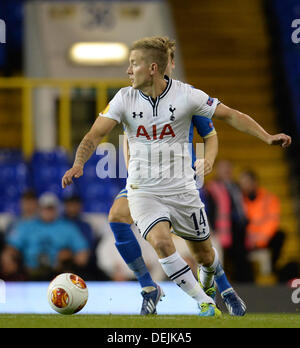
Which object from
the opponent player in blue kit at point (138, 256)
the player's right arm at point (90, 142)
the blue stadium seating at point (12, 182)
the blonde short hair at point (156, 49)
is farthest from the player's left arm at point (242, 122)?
the blue stadium seating at point (12, 182)

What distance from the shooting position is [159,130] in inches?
256

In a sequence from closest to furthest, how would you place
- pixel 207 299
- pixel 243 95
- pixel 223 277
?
pixel 207 299 < pixel 223 277 < pixel 243 95

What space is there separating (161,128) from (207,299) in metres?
1.24

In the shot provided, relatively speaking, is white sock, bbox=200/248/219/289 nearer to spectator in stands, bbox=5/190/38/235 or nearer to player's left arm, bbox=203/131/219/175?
player's left arm, bbox=203/131/219/175

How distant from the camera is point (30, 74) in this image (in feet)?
57.4

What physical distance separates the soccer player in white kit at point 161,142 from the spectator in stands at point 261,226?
5362 mm

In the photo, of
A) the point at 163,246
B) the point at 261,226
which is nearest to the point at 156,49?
the point at 163,246

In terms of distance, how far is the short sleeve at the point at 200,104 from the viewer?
656 centimetres

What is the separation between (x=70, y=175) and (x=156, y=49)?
1127 mm

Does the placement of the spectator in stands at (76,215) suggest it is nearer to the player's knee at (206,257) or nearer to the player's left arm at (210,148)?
the player's knee at (206,257)

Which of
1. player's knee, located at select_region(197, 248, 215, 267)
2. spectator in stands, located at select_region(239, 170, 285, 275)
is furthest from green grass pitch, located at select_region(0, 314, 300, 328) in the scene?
spectator in stands, located at select_region(239, 170, 285, 275)

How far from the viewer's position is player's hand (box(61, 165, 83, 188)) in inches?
238
